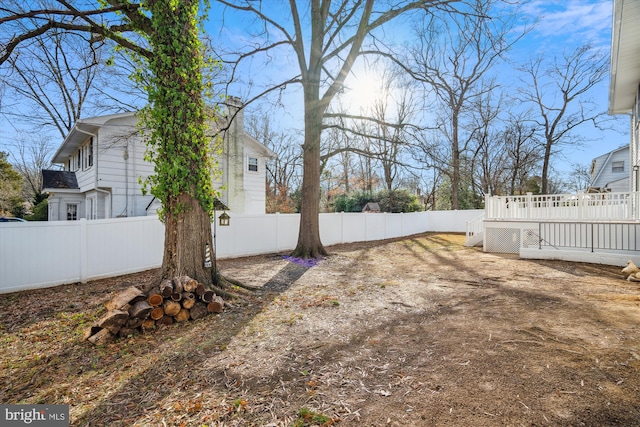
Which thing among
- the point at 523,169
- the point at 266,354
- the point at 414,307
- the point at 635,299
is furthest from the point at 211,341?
the point at 523,169

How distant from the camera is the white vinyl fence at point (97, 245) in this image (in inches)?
217

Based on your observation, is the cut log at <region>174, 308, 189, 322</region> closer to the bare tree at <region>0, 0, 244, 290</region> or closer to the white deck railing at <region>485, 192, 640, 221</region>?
the bare tree at <region>0, 0, 244, 290</region>

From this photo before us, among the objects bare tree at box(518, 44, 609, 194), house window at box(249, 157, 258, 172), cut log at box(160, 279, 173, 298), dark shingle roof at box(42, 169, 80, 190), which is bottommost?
cut log at box(160, 279, 173, 298)

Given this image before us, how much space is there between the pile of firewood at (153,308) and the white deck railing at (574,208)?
10.4 metres

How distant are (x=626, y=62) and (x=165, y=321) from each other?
12213 millimetres

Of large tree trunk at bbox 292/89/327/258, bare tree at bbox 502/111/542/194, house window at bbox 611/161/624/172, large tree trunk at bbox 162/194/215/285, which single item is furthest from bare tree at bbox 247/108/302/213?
house window at bbox 611/161/624/172

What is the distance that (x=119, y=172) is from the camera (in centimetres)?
1206

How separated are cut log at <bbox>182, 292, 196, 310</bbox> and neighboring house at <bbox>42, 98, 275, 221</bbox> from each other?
7.33m

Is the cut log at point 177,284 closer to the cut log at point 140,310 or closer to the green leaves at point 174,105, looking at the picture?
the cut log at point 140,310

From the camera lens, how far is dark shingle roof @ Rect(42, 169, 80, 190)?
1388cm

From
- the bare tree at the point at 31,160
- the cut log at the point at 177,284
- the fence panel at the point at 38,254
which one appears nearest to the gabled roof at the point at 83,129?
the fence panel at the point at 38,254

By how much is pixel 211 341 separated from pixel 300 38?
9642 millimetres

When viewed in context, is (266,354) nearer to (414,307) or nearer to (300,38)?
(414,307)

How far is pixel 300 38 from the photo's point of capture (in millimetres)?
9859
